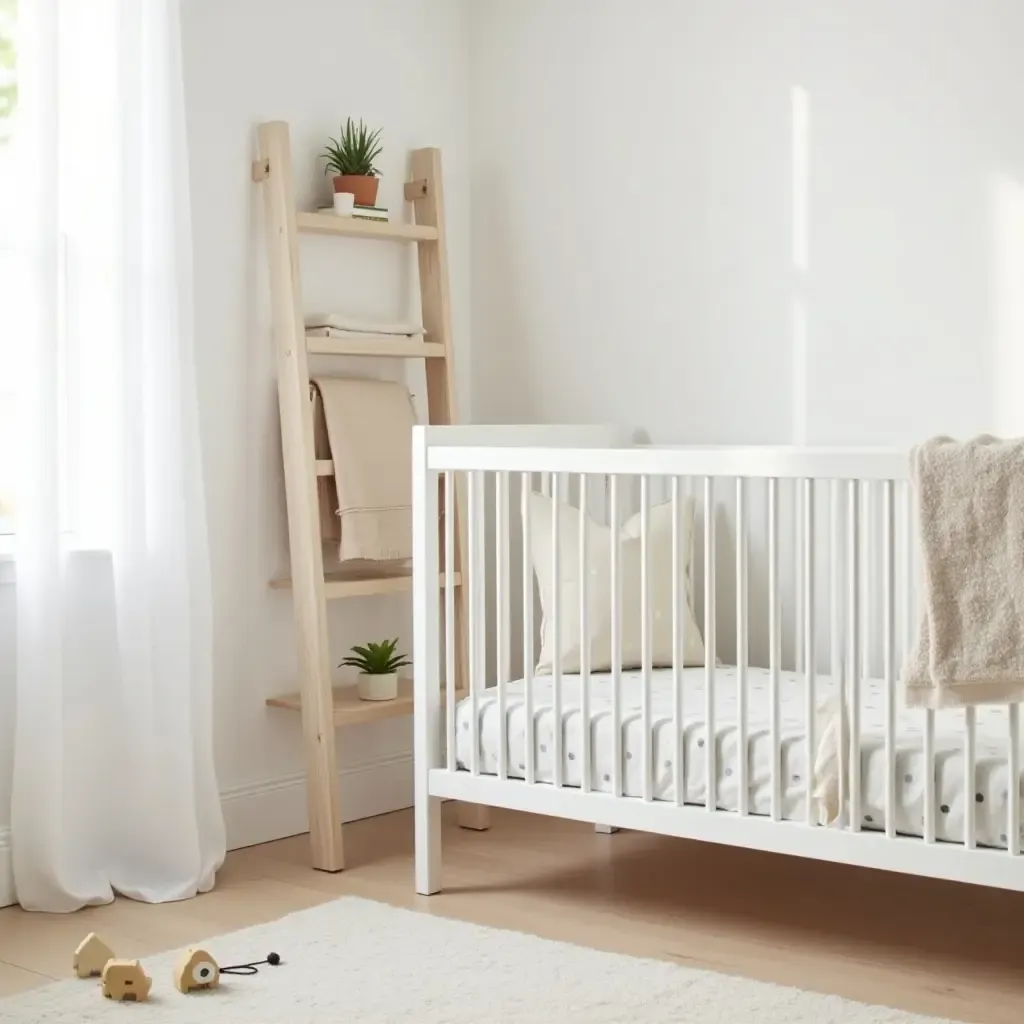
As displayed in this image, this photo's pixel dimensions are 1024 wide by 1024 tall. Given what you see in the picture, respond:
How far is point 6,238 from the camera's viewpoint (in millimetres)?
3033

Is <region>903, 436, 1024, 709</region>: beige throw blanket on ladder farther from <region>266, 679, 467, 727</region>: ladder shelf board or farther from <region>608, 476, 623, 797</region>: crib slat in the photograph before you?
<region>266, 679, 467, 727</region>: ladder shelf board

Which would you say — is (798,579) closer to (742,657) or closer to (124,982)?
(742,657)

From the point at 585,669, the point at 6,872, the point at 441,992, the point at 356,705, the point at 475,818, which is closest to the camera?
the point at 441,992

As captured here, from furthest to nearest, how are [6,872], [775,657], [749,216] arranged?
1. [749,216]
2. [6,872]
3. [775,657]

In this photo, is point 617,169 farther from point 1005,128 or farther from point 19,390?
point 19,390

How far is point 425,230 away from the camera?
3.60 m

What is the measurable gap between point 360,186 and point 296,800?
1412 millimetres

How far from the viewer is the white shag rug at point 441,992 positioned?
2.28 metres

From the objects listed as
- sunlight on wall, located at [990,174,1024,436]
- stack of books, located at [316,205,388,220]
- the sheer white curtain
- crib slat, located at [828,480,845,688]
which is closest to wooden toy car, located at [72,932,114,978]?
the sheer white curtain

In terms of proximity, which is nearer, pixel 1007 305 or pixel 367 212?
pixel 1007 305

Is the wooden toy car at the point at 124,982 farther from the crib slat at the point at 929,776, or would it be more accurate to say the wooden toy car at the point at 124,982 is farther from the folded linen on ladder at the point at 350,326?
the folded linen on ladder at the point at 350,326

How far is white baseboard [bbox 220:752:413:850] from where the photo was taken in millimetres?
3408

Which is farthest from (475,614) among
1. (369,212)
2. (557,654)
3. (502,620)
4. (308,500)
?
(369,212)

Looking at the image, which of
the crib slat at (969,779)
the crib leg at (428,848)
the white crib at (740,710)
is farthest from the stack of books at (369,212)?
the crib slat at (969,779)
